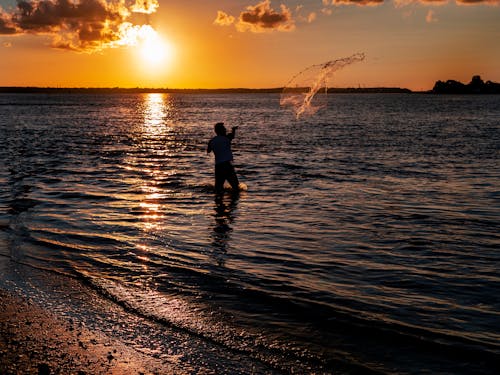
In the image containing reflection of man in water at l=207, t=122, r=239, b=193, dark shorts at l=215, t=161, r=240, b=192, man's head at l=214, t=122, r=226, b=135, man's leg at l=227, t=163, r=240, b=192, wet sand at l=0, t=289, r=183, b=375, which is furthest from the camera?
man's leg at l=227, t=163, r=240, b=192

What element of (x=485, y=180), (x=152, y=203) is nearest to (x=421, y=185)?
(x=485, y=180)

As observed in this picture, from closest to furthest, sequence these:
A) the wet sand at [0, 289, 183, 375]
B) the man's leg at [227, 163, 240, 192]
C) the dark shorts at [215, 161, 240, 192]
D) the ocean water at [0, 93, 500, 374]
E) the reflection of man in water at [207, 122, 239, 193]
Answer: the wet sand at [0, 289, 183, 375] → the ocean water at [0, 93, 500, 374] → the reflection of man in water at [207, 122, 239, 193] → the dark shorts at [215, 161, 240, 192] → the man's leg at [227, 163, 240, 192]

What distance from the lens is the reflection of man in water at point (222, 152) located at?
50.7ft

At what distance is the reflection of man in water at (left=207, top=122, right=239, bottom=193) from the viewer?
1545 cm

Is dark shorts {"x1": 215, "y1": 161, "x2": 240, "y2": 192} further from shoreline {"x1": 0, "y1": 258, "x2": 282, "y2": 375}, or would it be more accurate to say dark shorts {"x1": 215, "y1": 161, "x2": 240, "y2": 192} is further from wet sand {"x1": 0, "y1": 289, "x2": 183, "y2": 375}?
wet sand {"x1": 0, "y1": 289, "x2": 183, "y2": 375}

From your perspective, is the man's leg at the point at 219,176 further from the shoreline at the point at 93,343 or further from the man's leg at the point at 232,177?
the shoreline at the point at 93,343

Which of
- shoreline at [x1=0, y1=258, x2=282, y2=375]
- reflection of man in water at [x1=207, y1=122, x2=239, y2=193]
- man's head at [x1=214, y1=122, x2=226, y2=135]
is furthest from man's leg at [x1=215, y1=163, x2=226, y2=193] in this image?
shoreline at [x1=0, y1=258, x2=282, y2=375]

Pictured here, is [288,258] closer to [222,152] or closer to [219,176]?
[222,152]

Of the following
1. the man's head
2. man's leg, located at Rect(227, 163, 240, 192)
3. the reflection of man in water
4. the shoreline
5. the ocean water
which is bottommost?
the ocean water

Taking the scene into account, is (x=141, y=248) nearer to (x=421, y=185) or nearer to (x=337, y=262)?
(x=337, y=262)

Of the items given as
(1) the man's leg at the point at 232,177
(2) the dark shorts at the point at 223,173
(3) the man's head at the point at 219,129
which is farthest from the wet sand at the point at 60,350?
(1) the man's leg at the point at 232,177

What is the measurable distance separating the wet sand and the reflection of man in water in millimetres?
9672

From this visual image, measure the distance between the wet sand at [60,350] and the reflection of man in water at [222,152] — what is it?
9.67 meters

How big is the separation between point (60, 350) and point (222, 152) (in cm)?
1061
